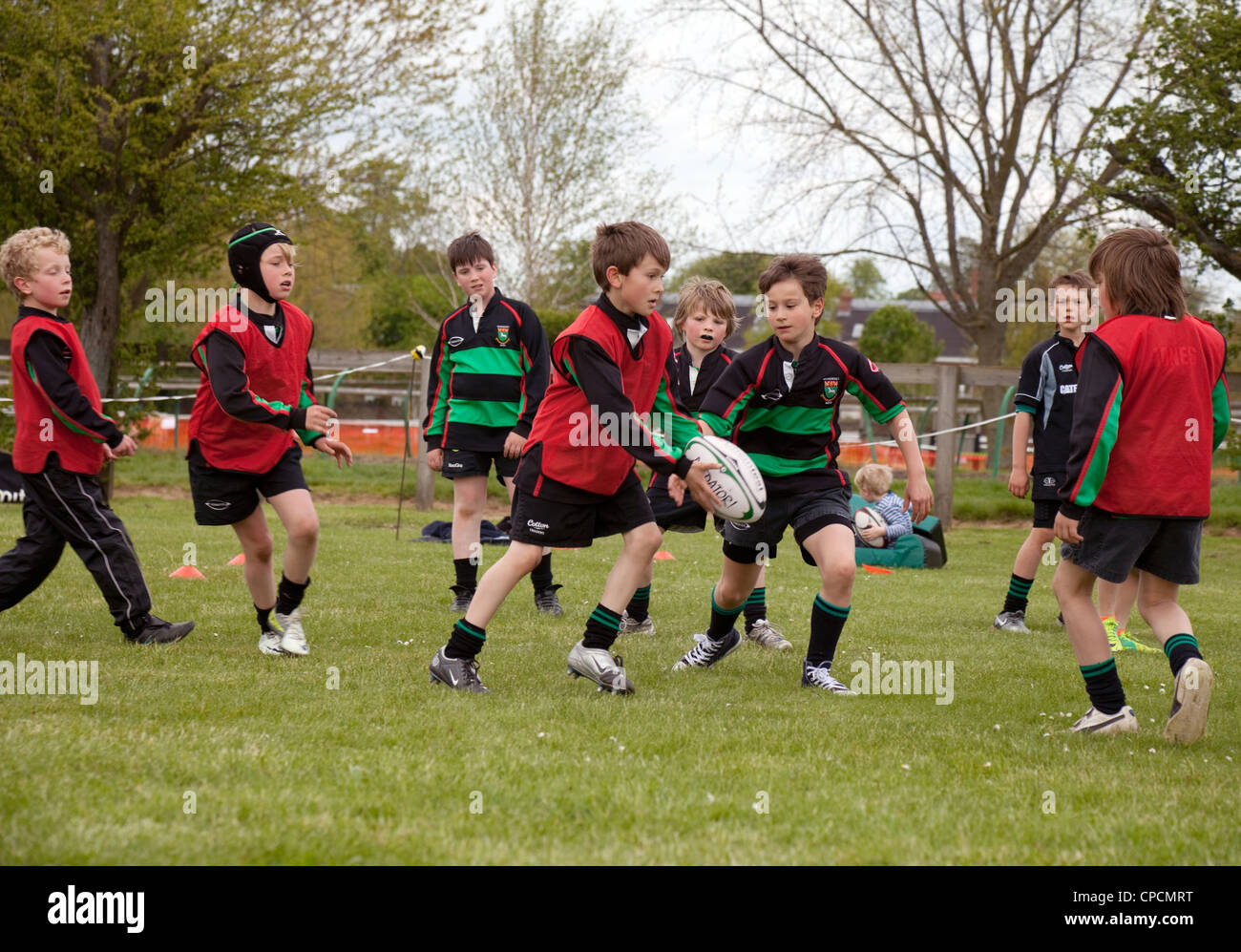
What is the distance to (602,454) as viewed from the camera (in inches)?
195

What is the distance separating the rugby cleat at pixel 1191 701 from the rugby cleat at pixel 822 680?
52.4 inches

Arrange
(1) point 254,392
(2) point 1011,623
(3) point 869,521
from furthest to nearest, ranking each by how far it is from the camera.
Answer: (3) point 869,521 < (2) point 1011,623 < (1) point 254,392

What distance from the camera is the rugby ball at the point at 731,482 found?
4875mm

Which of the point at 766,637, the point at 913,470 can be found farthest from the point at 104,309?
the point at 913,470

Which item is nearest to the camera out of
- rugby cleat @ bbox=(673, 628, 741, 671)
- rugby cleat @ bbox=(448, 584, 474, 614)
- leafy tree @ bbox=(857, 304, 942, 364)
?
rugby cleat @ bbox=(673, 628, 741, 671)

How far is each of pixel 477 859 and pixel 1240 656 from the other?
16.5 feet

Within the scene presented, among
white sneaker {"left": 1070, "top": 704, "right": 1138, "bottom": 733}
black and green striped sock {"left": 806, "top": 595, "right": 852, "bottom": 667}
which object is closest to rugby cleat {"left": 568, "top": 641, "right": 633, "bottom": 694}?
black and green striped sock {"left": 806, "top": 595, "right": 852, "bottom": 667}

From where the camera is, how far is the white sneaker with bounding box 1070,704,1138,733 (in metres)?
4.51

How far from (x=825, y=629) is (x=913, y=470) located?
81cm

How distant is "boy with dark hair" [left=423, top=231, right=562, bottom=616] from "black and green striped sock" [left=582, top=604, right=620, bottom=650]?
7.44 feet

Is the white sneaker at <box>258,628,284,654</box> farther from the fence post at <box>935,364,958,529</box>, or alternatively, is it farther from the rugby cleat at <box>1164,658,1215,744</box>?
the fence post at <box>935,364,958,529</box>

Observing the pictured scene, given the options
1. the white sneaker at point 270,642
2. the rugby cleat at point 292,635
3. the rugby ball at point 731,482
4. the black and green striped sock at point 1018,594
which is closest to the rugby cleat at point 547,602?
the rugby cleat at point 292,635

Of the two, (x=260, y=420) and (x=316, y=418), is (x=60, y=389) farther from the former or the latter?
(x=316, y=418)
